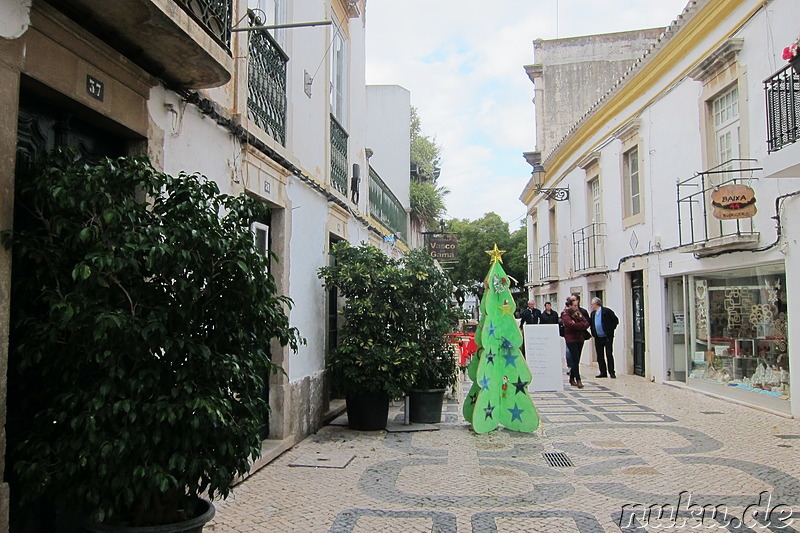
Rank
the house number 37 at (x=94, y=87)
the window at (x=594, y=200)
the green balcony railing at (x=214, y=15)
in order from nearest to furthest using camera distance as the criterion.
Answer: the house number 37 at (x=94, y=87) < the green balcony railing at (x=214, y=15) < the window at (x=594, y=200)

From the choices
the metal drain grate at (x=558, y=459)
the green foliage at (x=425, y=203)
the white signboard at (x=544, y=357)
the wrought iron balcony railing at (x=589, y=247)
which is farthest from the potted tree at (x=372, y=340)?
the green foliage at (x=425, y=203)

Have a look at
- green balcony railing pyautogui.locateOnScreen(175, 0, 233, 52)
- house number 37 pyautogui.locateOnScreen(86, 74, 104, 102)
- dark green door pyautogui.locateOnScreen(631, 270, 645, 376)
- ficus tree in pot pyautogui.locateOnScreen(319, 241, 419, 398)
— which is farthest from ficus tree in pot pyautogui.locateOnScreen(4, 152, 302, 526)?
dark green door pyautogui.locateOnScreen(631, 270, 645, 376)

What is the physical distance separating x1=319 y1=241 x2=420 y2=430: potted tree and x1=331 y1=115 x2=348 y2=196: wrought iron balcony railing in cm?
189

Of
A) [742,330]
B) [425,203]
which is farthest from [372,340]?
[425,203]

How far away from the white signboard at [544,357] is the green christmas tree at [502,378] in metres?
2.41

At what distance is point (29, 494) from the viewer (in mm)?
2863

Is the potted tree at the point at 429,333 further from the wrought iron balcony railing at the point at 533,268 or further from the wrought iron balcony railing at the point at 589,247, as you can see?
the wrought iron balcony railing at the point at 533,268

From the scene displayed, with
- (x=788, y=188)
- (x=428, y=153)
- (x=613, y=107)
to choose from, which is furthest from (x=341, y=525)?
(x=428, y=153)

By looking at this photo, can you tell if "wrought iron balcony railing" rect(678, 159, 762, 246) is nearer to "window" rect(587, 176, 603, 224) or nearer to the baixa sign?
"window" rect(587, 176, 603, 224)

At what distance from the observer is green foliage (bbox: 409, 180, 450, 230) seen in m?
22.1

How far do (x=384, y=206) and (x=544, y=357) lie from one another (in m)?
5.84

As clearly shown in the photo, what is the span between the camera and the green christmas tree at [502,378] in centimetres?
755

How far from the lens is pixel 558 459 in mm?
6273

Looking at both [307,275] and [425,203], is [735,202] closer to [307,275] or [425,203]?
[307,275]
